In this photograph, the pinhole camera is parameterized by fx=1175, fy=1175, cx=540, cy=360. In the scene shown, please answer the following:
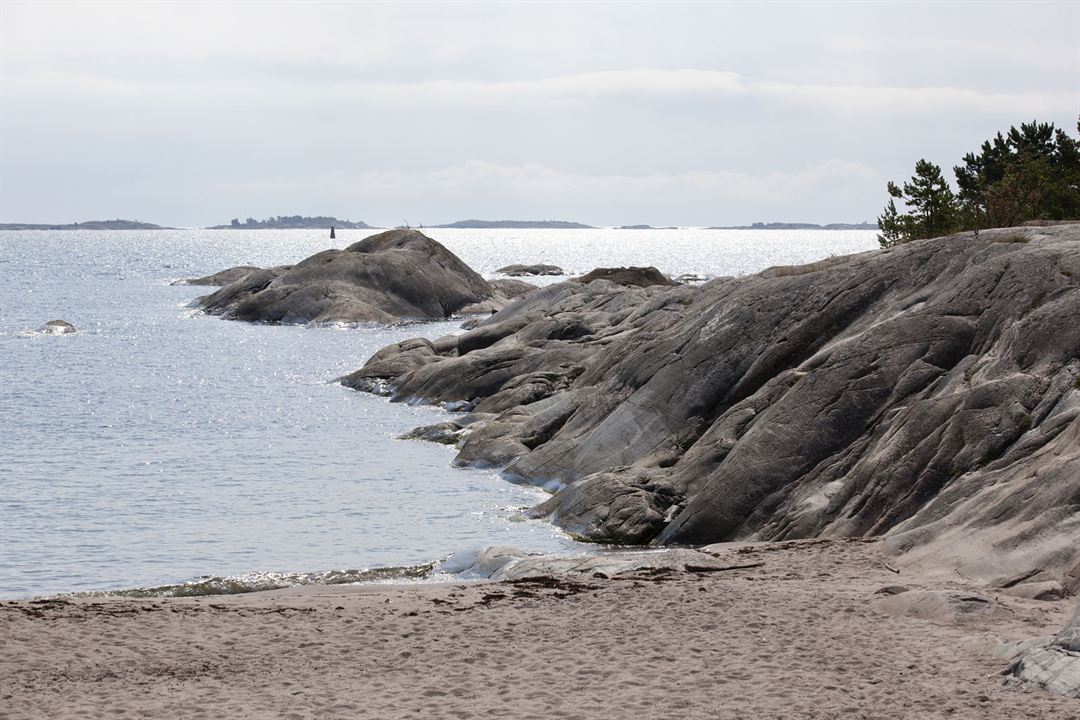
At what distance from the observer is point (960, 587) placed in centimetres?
1686

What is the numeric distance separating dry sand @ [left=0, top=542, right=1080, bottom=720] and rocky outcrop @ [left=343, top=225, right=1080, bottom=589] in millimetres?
1812

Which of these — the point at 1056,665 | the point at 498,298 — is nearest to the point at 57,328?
the point at 498,298

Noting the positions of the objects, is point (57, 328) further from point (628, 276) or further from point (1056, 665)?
point (1056, 665)

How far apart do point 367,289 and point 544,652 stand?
2818 inches

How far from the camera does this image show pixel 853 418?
24266 mm

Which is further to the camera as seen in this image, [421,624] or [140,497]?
[140,497]

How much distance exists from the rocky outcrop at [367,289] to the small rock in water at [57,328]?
41.6 feet

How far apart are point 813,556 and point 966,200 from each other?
151 feet

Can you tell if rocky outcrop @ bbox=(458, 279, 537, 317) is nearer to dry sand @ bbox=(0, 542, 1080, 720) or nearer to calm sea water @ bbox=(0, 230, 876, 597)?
calm sea water @ bbox=(0, 230, 876, 597)

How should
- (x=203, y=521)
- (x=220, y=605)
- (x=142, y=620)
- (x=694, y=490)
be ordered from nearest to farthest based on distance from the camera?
(x=142, y=620) → (x=220, y=605) → (x=694, y=490) → (x=203, y=521)

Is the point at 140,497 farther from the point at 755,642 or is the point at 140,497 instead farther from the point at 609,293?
the point at 609,293

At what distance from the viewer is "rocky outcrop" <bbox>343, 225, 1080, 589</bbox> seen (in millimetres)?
19281

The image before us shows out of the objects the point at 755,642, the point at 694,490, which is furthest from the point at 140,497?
the point at 755,642

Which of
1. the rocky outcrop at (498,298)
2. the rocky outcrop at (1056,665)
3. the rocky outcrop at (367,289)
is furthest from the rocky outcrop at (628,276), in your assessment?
the rocky outcrop at (1056,665)
